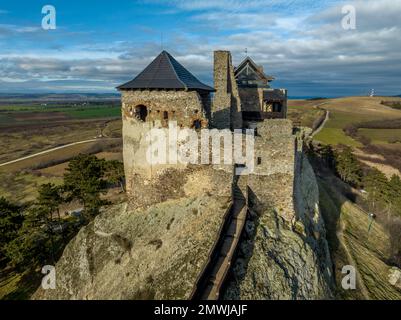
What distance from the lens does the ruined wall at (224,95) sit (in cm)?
2577

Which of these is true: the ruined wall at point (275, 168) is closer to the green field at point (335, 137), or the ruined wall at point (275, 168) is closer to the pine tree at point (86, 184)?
the pine tree at point (86, 184)

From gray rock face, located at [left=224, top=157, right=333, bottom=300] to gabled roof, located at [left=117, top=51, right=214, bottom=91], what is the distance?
351 inches

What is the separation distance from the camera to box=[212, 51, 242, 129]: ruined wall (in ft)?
84.5

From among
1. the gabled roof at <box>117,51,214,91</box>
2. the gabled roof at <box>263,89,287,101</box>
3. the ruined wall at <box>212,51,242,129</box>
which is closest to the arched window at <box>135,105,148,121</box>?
the gabled roof at <box>117,51,214,91</box>

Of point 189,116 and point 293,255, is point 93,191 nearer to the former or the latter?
point 189,116

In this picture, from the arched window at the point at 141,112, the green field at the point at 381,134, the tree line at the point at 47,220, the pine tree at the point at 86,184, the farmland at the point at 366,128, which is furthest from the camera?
the green field at the point at 381,134

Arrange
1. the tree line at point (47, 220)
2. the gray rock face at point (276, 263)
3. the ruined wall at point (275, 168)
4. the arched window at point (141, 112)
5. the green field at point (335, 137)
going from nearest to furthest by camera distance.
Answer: the gray rock face at point (276, 263), the arched window at point (141, 112), the ruined wall at point (275, 168), the tree line at point (47, 220), the green field at point (335, 137)

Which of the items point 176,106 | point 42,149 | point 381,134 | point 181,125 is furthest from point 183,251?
point 42,149

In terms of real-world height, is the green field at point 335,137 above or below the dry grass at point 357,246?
above

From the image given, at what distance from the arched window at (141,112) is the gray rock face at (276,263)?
9.04 m

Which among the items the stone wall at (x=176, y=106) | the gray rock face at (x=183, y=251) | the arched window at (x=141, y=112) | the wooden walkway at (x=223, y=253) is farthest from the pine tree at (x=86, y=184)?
the wooden walkway at (x=223, y=253)

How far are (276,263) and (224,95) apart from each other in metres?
13.8

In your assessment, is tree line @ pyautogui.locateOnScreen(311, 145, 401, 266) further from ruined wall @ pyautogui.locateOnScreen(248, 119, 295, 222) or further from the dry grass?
ruined wall @ pyautogui.locateOnScreen(248, 119, 295, 222)

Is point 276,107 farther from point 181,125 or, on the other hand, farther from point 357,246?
point 181,125
